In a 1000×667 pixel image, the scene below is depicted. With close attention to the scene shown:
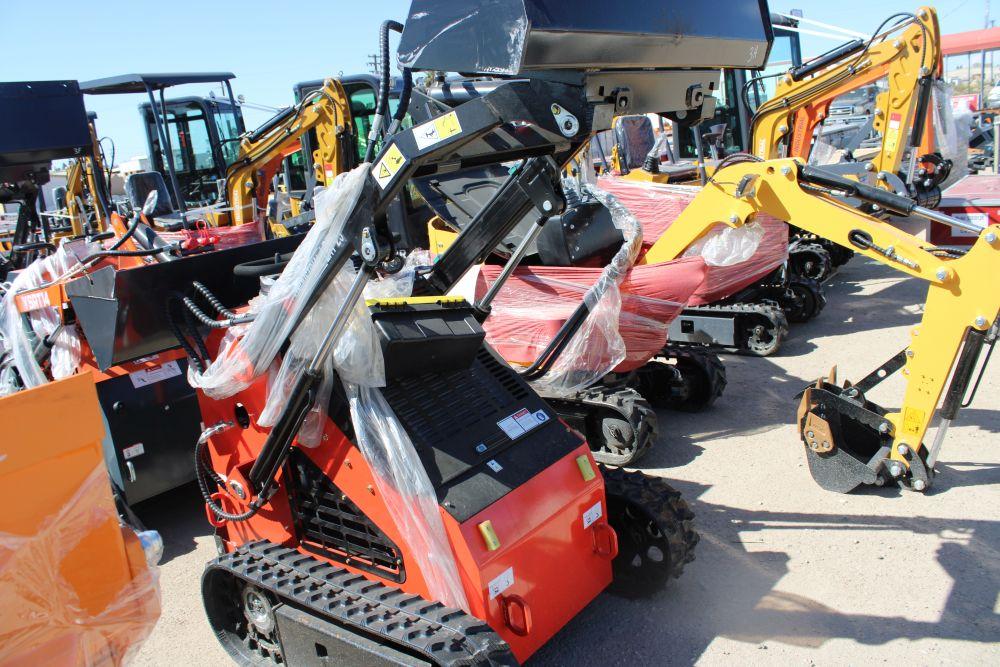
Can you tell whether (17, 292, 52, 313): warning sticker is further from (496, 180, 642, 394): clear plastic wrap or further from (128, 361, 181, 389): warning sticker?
(496, 180, 642, 394): clear plastic wrap

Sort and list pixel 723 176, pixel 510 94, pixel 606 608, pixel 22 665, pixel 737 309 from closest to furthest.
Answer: pixel 22 665
pixel 510 94
pixel 606 608
pixel 723 176
pixel 737 309

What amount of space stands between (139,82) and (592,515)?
33.5ft

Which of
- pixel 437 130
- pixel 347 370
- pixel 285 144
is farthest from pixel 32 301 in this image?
pixel 285 144

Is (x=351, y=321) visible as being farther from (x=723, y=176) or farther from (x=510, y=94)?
(x=723, y=176)

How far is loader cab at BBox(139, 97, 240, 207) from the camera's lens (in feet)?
39.9

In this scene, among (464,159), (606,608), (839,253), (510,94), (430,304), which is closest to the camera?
(510,94)

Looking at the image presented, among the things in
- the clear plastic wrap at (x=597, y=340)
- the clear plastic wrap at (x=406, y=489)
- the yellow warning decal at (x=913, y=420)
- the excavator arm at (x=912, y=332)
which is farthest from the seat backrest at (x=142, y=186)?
the yellow warning decal at (x=913, y=420)

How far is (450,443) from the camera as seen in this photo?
3.00 meters

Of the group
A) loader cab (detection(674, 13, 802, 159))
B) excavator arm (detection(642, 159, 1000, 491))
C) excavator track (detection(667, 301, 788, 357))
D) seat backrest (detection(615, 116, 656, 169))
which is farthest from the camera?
seat backrest (detection(615, 116, 656, 169))

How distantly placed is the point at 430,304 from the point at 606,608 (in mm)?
1592

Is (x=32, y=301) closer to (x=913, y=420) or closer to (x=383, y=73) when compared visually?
(x=383, y=73)

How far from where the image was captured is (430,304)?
3.11 meters

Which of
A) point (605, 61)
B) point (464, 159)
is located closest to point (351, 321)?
point (464, 159)

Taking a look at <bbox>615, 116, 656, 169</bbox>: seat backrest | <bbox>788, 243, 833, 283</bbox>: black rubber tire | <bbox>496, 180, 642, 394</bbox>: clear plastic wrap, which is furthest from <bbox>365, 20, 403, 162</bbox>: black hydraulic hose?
<bbox>615, 116, 656, 169</bbox>: seat backrest
